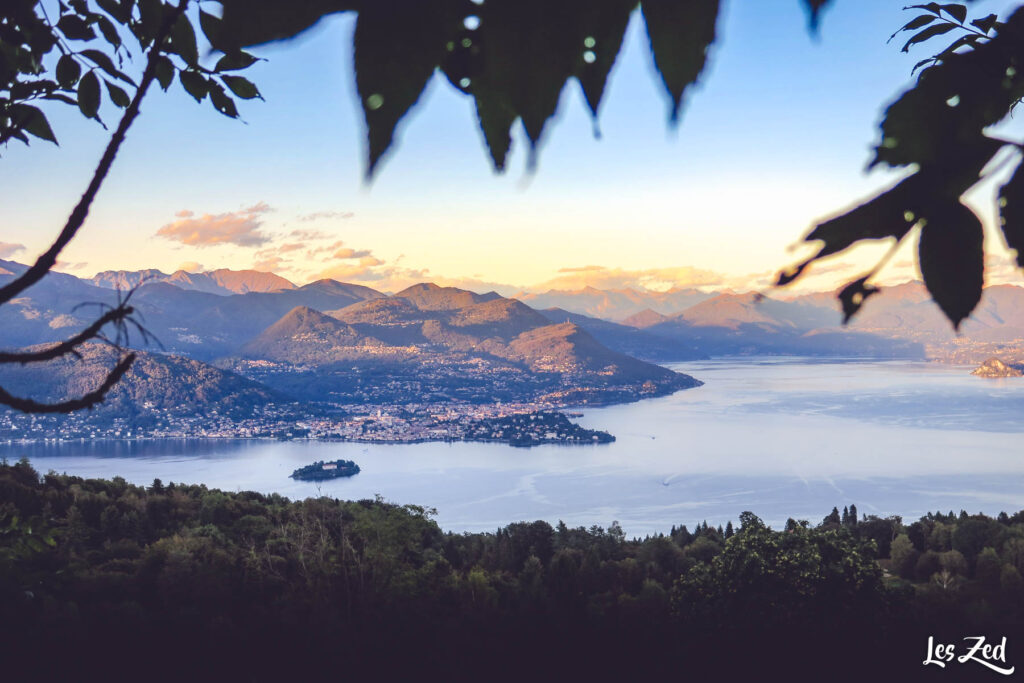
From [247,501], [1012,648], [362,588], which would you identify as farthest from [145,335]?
[247,501]

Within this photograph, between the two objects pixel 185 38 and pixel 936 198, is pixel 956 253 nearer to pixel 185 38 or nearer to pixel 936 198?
pixel 936 198

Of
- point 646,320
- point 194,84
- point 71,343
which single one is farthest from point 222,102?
point 646,320

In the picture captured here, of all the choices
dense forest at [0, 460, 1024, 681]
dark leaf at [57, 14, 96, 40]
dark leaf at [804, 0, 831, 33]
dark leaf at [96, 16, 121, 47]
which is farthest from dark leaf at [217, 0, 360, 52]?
dense forest at [0, 460, 1024, 681]

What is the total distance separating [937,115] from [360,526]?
565 inches

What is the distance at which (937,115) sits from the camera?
16.7 inches

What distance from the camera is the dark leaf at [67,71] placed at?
152cm

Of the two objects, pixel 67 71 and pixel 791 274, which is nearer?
pixel 791 274

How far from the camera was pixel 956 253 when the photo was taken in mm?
416

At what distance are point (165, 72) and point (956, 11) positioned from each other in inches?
56.7

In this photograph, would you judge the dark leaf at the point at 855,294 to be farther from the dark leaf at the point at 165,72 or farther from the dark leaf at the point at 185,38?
the dark leaf at the point at 165,72

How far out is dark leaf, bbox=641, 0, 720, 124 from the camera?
347mm

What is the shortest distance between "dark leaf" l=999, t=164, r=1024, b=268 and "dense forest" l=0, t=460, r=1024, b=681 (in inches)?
322

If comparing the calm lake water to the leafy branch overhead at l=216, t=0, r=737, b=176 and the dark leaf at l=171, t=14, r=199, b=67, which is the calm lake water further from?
the leafy branch overhead at l=216, t=0, r=737, b=176

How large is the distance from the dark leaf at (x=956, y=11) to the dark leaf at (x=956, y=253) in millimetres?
861
